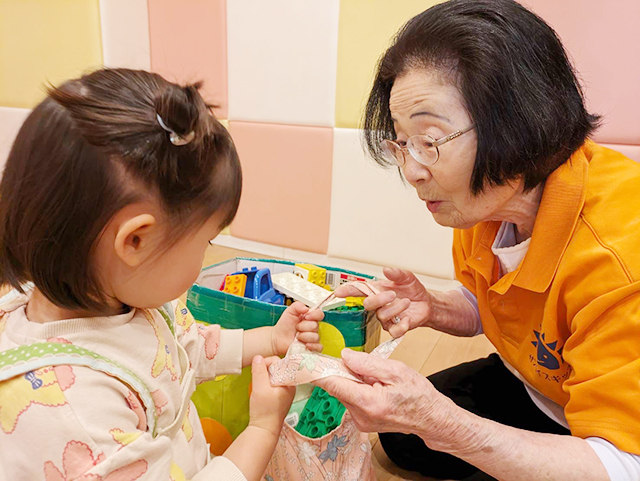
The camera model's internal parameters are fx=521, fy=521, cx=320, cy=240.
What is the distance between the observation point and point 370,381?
742mm

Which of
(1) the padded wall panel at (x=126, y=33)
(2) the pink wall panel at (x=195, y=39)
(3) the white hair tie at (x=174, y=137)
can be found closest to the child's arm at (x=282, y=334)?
(3) the white hair tie at (x=174, y=137)

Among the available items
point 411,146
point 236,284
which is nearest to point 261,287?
point 236,284

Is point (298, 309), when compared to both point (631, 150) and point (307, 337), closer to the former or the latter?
point (307, 337)

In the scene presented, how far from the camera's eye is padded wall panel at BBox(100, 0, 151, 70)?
86.4 inches

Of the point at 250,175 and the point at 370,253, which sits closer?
the point at 370,253

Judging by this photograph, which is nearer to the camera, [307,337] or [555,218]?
[555,218]

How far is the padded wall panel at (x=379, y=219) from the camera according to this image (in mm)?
1794

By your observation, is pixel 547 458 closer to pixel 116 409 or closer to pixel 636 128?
pixel 116 409

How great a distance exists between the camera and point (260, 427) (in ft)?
2.41

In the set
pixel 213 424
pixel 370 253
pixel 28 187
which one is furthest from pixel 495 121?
pixel 370 253

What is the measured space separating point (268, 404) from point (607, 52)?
1.29m

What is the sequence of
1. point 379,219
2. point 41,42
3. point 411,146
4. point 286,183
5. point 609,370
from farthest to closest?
point 41,42 < point 286,183 < point 379,219 < point 411,146 < point 609,370

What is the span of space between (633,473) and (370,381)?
36cm

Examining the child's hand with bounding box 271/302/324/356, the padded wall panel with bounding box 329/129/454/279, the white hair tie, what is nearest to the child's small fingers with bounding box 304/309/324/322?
the child's hand with bounding box 271/302/324/356
